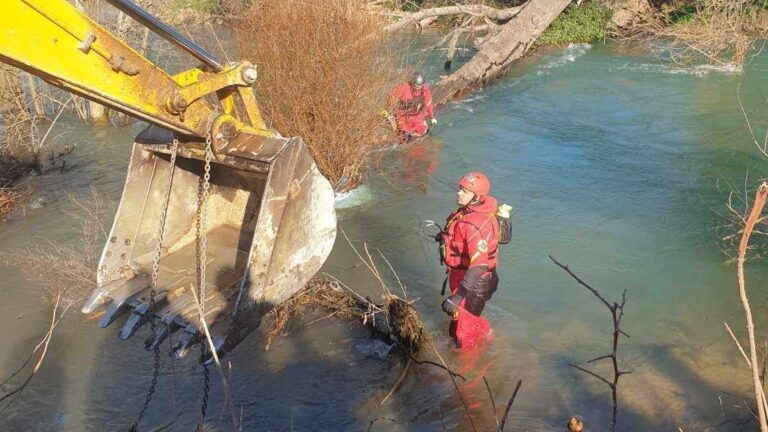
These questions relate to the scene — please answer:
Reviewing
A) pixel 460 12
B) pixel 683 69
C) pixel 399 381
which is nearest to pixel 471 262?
pixel 399 381

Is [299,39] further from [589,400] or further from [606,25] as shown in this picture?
[606,25]

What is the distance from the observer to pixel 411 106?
10492mm

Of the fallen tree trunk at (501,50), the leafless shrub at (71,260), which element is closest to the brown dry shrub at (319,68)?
the leafless shrub at (71,260)

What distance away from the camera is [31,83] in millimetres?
11500

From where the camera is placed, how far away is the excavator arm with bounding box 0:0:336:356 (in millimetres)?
3471

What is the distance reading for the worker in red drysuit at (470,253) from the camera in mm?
5203

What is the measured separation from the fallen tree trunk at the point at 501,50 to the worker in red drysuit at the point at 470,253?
25.7ft

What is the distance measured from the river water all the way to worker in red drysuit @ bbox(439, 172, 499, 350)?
339 mm

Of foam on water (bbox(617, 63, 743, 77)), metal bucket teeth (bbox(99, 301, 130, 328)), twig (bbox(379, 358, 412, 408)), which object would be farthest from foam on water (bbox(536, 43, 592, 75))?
metal bucket teeth (bbox(99, 301, 130, 328))

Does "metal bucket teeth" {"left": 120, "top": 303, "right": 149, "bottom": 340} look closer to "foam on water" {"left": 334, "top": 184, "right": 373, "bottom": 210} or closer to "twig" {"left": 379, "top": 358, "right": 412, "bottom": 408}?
"twig" {"left": 379, "top": 358, "right": 412, "bottom": 408}

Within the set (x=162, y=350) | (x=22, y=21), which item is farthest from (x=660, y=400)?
(x=22, y=21)

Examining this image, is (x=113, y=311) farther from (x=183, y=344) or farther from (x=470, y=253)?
(x=470, y=253)

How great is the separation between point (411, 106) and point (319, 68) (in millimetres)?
2353

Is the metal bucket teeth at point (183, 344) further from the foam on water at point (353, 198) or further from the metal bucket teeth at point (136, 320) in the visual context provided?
the foam on water at point (353, 198)
